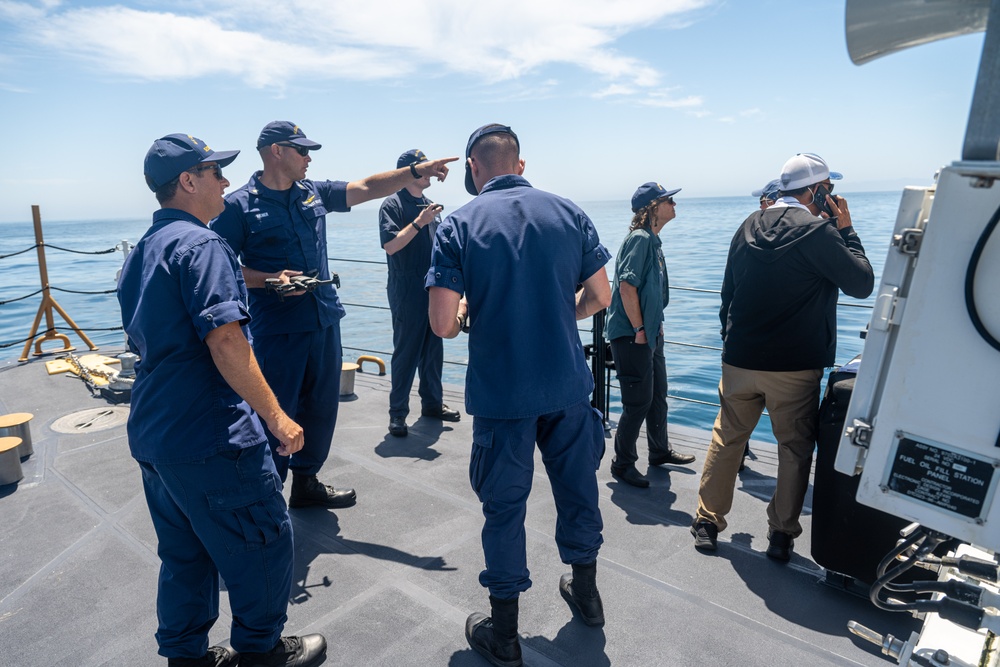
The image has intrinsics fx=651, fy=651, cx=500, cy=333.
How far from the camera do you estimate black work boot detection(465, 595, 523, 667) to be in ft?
7.32

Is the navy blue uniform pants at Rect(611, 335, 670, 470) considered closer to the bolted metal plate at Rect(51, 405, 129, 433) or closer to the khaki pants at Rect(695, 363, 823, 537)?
the khaki pants at Rect(695, 363, 823, 537)

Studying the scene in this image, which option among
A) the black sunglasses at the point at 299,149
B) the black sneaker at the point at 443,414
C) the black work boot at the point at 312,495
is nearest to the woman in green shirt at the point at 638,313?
the black sneaker at the point at 443,414

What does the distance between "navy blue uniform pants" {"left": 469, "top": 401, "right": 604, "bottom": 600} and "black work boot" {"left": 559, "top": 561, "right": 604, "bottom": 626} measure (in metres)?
0.19

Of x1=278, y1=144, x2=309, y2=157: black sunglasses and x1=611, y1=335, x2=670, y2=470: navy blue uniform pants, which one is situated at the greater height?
x1=278, y1=144, x2=309, y2=157: black sunglasses

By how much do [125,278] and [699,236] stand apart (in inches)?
1410

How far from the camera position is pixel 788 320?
9.07ft

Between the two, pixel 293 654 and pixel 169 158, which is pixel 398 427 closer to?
pixel 293 654

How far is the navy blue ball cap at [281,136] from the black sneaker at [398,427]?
2055 millimetres

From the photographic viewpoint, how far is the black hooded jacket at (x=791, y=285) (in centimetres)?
261

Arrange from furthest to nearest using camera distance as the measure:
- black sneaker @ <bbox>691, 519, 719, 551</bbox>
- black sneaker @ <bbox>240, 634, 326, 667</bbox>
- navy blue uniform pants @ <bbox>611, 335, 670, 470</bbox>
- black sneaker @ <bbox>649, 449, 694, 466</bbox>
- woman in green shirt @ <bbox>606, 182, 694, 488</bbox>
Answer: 1. black sneaker @ <bbox>649, 449, 694, 466</bbox>
2. navy blue uniform pants @ <bbox>611, 335, 670, 470</bbox>
3. woman in green shirt @ <bbox>606, 182, 694, 488</bbox>
4. black sneaker @ <bbox>691, 519, 719, 551</bbox>
5. black sneaker @ <bbox>240, 634, 326, 667</bbox>

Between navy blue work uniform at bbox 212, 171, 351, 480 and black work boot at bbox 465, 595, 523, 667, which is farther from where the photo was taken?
navy blue work uniform at bbox 212, 171, 351, 480

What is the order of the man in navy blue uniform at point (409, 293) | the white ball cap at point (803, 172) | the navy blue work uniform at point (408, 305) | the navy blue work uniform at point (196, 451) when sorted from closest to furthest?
the navy blue work uniform at point (196, 451)
the white ball cap at point (803, 172)
the man in navy blue uniform at point (409, 293)
the navy blue work uniform at point (408, 305)

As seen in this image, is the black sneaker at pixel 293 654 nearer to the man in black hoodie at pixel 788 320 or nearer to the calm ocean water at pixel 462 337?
the man in black hoodie at pixel 788 320

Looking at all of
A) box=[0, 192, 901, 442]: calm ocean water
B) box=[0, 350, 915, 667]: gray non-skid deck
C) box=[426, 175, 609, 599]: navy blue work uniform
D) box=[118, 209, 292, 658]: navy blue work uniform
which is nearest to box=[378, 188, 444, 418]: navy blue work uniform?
box=[0, 192, 901, 442]: calm ocean water
